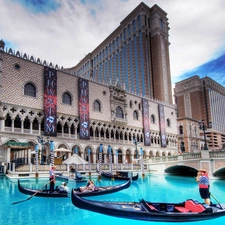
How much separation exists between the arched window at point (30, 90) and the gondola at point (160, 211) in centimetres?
2264

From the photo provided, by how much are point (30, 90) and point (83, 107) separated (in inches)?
302

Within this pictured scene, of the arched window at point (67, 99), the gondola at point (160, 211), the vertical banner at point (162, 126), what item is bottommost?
the gondola at point (160, 211)

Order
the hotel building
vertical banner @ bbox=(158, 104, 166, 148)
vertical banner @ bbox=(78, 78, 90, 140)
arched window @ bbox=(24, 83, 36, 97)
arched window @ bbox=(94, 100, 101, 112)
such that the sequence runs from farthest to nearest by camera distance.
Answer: vertical banner @ bbox=(158, 104, 166, 148), arched window @ bbox=(94, 100, 101, 112), vertical banner @ bbox=(78, 78, 90, 140), arched window @ bbox=(24, 83, 36, 97), the hotel building

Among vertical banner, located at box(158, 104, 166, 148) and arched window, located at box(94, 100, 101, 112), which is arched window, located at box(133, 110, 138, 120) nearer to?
vertical banner, located at box(158, 104, 166, 148)

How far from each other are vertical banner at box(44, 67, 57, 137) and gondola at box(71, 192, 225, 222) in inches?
828

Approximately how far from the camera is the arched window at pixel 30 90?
28031 millimetres

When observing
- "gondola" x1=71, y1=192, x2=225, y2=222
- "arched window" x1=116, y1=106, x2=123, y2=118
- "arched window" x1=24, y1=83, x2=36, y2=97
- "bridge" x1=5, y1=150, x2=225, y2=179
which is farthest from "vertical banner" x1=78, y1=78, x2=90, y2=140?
"gondola" x1=71, y1=192, x2=225, y2=222

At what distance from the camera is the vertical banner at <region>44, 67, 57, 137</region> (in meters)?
28.2

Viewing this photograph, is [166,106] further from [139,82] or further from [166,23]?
[166,23]

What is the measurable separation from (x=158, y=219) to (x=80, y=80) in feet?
91.3

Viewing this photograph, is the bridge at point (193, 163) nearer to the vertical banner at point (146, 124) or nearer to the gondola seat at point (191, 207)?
the vertical banner at point (146, 124)

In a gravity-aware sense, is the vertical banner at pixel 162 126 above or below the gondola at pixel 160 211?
above

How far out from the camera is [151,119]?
43656mm

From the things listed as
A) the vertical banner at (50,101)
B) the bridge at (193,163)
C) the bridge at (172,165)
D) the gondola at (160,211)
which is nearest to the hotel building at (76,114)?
the vertical banner at (50,101)
